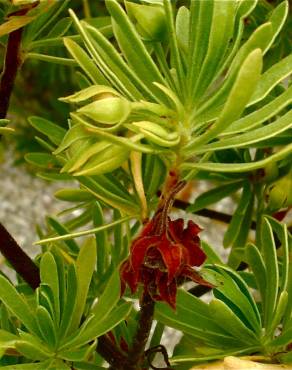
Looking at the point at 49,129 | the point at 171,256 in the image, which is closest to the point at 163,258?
the point at 171,256

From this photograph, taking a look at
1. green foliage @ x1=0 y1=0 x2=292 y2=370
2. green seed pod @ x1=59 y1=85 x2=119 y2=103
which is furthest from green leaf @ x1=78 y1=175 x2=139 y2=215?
green seed pod @ x1=59 y1=85 x2=119 y2=103

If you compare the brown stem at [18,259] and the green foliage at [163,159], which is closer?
the green foliage at [163,159]

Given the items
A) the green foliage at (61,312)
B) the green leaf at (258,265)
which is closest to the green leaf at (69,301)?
the green foliage at (61,312)

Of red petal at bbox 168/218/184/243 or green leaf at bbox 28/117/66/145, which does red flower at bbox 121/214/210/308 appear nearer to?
red petal at bbox 168/218/184/243

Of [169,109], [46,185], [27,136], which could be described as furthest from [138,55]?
[46,185]

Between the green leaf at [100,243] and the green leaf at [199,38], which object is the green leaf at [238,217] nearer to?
the green leaf at [100,243]

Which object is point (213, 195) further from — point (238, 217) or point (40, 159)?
point (40, 159)
